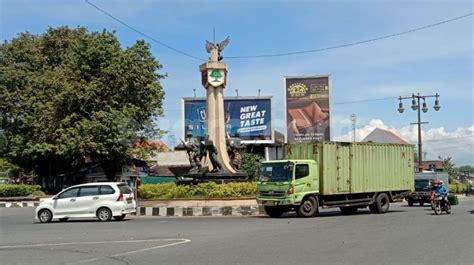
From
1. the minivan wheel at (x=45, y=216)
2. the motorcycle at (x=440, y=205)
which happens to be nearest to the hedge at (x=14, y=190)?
the minivan wheel at (x=45, y=216)

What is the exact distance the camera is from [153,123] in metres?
48.5

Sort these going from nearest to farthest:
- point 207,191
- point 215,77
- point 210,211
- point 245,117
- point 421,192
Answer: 1. point 210,211
2. point 207,191
3. point 215,77
4. point 421,192
5. point 245,117

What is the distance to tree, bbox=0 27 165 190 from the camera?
43125 millimetres

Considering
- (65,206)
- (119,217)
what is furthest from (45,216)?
(119,217)

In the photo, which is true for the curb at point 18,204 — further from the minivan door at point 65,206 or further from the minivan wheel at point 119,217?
the minivan wheel at point 119,217

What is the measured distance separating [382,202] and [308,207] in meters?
4.38

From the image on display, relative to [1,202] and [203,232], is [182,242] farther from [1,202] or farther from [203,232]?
[1,202]

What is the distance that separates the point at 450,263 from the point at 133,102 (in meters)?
38.1

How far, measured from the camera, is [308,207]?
886 inches

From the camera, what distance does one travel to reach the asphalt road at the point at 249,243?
10875 mm

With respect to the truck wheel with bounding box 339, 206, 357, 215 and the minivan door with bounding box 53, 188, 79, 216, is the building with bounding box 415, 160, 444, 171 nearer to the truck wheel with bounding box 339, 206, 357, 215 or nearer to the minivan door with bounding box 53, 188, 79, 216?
the truck wheel with bounding box 339, 206, 357, 215

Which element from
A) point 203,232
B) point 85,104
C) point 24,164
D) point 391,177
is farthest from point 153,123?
point 203,232

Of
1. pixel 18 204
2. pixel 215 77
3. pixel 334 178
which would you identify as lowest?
pixel 18 204

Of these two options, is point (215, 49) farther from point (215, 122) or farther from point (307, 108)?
point (307, 108)
